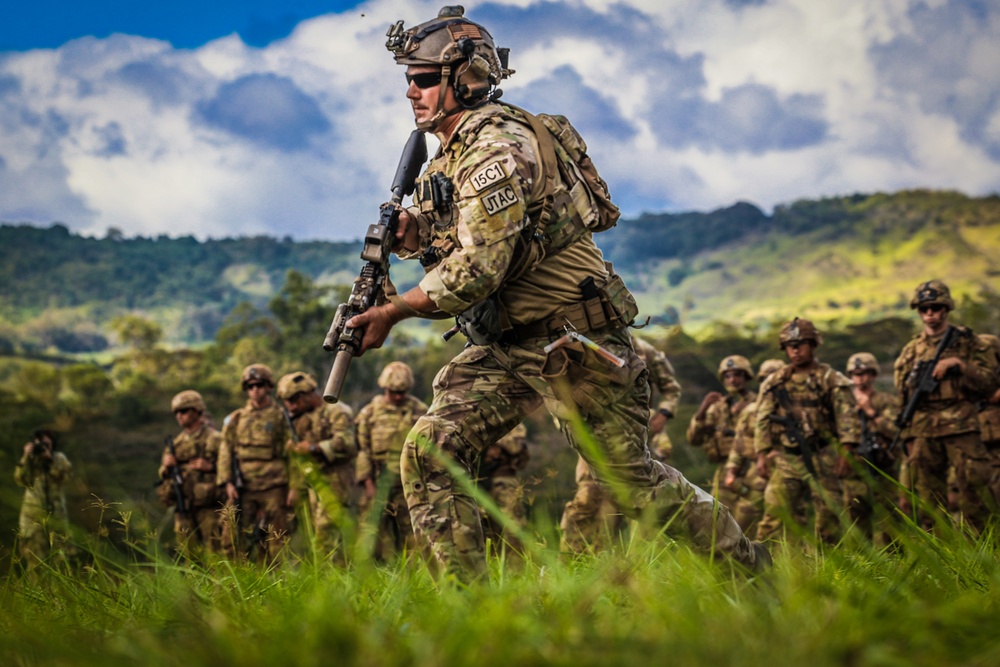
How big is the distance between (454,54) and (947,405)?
6.47 meters

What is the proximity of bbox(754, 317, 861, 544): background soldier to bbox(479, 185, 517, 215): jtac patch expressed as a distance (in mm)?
5928

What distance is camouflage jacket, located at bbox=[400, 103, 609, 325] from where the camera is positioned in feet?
12.4

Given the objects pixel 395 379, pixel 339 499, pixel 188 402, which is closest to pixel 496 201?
pixel 339 499

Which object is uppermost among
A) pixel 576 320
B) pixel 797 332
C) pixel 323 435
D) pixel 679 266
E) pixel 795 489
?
pixel 679 266

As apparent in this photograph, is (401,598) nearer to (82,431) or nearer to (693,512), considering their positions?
(693,512)

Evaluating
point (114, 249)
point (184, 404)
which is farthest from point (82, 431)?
point (114, 249)

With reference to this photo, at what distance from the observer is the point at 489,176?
379cm

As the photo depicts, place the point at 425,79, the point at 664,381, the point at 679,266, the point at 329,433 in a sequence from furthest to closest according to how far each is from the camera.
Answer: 1. the point at 679,266
2. the point at 329,433
3. the point at 664,381
4. the point at 425,79

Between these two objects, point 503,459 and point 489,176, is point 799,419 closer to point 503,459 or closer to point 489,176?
point 503,459

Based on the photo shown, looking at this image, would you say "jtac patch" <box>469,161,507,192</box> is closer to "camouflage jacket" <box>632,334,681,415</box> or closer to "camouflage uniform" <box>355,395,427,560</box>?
"camouflage jacket" <box>632,334,681,415</box>

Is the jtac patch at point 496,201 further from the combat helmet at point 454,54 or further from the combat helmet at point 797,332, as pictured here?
the combat helmet at point 797,332

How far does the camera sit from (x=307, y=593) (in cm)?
318

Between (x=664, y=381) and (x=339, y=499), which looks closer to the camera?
(x=339, y=499)

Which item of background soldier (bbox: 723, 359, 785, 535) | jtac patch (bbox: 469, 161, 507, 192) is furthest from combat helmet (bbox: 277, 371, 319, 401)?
jtac patch (bbox: 469, 161, 507, 192)
